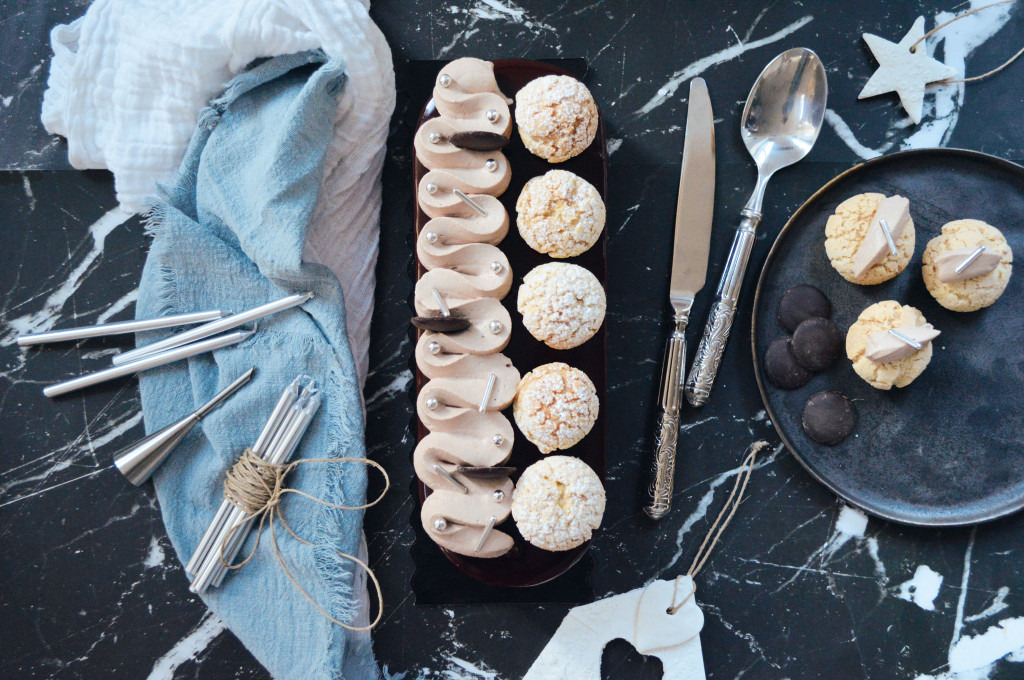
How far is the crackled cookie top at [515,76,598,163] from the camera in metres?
1.06

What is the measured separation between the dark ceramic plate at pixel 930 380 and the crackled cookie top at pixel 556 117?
430mm

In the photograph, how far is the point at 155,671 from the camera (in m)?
1.22

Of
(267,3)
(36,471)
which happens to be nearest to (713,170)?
(267,3)

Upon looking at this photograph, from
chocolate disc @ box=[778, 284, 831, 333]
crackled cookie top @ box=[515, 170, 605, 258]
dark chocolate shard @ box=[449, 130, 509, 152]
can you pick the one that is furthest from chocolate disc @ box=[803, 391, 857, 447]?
dark chocolate shard @ box=[449, 130, 509, 152]

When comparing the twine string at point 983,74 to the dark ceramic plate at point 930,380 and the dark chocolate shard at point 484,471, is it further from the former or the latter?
the dark chocolate shard at point 484,471

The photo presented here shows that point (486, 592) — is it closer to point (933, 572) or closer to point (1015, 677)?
point (933, 572)

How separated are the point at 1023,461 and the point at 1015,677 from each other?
42 centimetres

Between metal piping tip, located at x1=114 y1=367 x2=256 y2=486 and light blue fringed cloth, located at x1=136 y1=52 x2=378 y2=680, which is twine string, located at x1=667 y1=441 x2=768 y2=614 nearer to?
light blue fringed cloth, located at x1=136 y1=52 x2=378 y2=680

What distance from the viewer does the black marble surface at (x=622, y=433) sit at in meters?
1.22

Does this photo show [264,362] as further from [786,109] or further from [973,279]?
[973,279]

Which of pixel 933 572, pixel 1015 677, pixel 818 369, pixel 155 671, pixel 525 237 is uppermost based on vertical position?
pixel 525 237

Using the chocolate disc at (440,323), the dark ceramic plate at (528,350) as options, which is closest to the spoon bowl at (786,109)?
the dark ceramic plate at (528,350)

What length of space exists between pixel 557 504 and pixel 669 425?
293mm

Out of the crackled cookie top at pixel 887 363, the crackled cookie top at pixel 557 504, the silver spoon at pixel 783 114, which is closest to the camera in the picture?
the crackled cookie top at pixel 557 504
